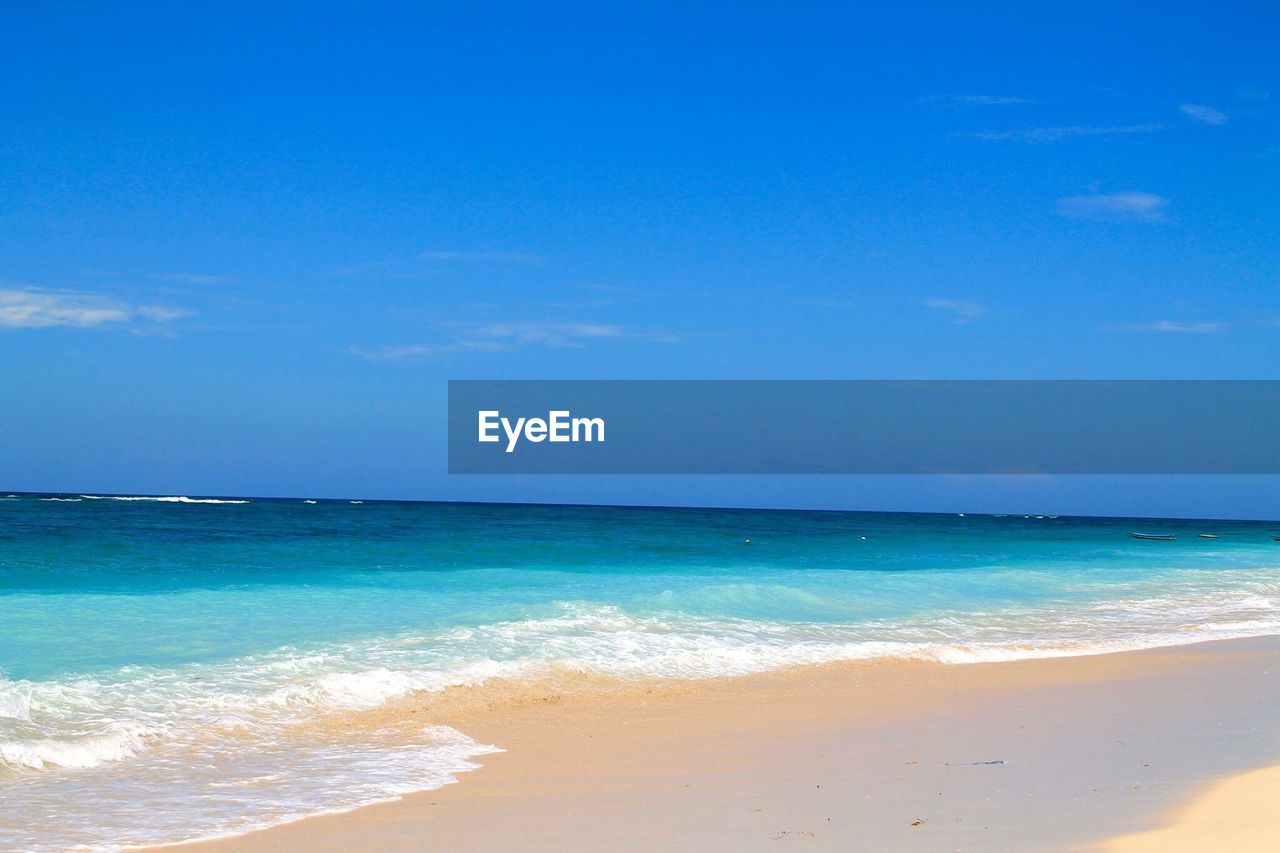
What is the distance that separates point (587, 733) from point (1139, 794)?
12.3 feet

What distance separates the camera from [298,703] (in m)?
8.60

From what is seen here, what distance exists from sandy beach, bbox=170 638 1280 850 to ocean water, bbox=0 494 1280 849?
1.89 feet

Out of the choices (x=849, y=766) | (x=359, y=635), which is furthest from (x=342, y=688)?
(x=849, y=766)

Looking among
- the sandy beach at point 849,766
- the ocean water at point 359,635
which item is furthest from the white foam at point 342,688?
the sandy beach at point 849,766

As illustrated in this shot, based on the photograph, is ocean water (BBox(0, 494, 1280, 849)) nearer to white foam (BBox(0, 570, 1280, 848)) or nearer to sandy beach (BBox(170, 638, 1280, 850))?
white foam (BBox(0, 570, 1280, 848))

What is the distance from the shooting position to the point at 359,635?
12062 millimetres

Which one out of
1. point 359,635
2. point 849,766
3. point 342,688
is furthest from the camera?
point 359,635

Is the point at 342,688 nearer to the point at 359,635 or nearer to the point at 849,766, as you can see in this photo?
the point at 359,635

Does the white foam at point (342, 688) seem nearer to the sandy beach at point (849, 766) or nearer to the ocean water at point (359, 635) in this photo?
the ocean water at point (359, 635)

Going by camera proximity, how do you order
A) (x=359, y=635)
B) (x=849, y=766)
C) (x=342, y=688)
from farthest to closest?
(x=359, y=635) → (x=342, y=688) → (x=849, y=766)

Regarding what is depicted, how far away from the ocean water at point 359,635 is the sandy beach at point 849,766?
58cm

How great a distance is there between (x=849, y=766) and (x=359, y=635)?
6971 millimetres

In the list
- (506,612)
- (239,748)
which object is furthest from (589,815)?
(506,612)

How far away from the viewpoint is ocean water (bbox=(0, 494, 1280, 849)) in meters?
6.55
